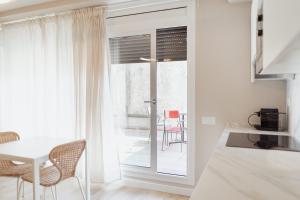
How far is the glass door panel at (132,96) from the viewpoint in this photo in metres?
3.33

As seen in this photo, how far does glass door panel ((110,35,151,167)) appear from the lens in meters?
3.33

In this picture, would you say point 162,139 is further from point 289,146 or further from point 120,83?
point 289,146

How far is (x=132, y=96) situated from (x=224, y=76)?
4.39ft

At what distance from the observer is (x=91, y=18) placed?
10.9ft

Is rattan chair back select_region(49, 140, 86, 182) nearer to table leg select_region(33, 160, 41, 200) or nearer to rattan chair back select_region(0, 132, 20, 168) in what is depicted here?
table leg select_region(33, 160, 41, 200)

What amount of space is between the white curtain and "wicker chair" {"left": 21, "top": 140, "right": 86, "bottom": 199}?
836 mm

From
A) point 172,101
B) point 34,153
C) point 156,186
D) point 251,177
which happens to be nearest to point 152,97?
point 172,101

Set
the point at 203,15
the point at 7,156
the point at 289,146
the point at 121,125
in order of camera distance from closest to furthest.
A: the point at 289,146, the point at 7,156, the point at 203,15, the point at 121,125

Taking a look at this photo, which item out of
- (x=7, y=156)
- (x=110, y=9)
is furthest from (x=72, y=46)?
(x=7, y=156)

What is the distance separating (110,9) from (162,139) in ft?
6.63

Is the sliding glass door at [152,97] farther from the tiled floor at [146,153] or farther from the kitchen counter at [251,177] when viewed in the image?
the kitchen counter at [251,177]

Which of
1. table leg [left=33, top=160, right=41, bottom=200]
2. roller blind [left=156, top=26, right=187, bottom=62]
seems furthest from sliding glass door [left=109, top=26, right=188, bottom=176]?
table leg [left=33, top=160, right=41, bottom=200]

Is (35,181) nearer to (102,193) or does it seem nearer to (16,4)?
(102,193)

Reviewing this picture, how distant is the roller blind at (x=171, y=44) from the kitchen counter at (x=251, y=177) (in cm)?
190
